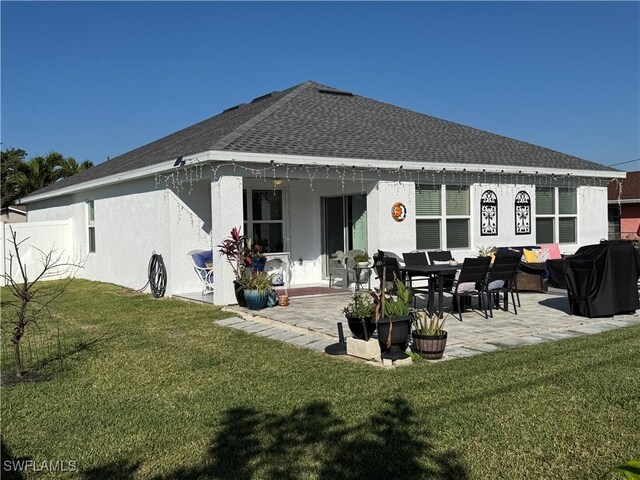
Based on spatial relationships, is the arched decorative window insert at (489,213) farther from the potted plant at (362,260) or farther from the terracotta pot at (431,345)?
the terracotta pot at (431,345)

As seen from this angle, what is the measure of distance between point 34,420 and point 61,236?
15306mm

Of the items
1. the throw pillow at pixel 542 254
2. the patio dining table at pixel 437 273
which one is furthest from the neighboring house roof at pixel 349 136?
the patio dining table at pixel 437 273

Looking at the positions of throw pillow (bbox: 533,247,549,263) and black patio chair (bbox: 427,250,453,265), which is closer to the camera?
black patio chair (bbox: 427,250,453,265)

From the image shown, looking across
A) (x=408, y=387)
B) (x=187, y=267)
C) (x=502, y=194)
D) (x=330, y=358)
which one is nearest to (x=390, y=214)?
(x=502, y=194)

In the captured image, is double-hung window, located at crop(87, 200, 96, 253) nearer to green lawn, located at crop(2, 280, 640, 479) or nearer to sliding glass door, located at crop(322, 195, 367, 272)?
sliding glass door, located at crop(322, 195, 367, 272)

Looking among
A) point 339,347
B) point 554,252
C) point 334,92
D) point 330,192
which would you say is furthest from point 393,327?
point 334,92

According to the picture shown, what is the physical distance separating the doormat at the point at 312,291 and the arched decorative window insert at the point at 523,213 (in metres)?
5.08

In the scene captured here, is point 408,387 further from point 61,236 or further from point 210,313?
point 61,236

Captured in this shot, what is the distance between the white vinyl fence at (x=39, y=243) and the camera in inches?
713

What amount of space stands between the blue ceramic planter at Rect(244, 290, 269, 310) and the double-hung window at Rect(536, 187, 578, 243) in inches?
330

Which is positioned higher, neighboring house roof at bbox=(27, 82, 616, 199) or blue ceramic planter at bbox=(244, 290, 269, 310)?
neighboring house roof at bbox=(27, 82, 616, 199)

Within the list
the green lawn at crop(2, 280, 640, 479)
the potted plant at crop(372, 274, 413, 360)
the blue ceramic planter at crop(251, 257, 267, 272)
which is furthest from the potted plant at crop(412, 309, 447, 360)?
the blue ceramic planter at crop(251, 257, 267, 272)

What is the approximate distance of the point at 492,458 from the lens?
3.90m

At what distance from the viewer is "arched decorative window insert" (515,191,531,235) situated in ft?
48.2
